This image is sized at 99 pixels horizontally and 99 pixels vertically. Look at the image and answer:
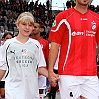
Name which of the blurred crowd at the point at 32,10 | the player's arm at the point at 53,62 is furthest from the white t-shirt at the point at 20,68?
the blurred crowd at the point at 32,10

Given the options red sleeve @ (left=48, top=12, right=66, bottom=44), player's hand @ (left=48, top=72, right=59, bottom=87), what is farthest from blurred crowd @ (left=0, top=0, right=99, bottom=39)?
player's hand @ (left=48, top=72, right=59, bottom=87)

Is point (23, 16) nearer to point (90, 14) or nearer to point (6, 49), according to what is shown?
point (6, 49)

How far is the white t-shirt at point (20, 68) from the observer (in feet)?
13.0

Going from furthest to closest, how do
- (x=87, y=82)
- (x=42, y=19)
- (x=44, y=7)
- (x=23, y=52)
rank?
1. (x=44, y=7)
2. (x=42, y=19)
3. (x=23, y=52)
4. (x=87, y=82)

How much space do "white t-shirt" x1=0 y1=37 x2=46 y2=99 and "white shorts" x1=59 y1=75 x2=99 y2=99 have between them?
541mm

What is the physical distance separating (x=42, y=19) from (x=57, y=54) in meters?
27.1

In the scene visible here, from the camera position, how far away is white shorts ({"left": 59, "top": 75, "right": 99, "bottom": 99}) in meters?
3.69

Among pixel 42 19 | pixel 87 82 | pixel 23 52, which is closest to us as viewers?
pixel 87 82

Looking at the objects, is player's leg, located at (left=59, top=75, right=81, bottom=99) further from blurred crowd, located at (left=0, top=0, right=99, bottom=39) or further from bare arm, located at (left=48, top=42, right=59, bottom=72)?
blurred crowd, located at (left=0, top=0, right=99, bottom=39)

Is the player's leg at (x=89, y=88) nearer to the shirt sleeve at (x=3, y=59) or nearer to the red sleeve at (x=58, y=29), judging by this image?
the red sleeve at (x=58, y=29)

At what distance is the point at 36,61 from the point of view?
164 inches

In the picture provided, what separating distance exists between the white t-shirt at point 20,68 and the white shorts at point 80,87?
541 mm

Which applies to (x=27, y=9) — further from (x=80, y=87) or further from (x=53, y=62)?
(x=80, y=87)

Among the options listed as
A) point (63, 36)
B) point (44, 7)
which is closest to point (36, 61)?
point (63, 36)
